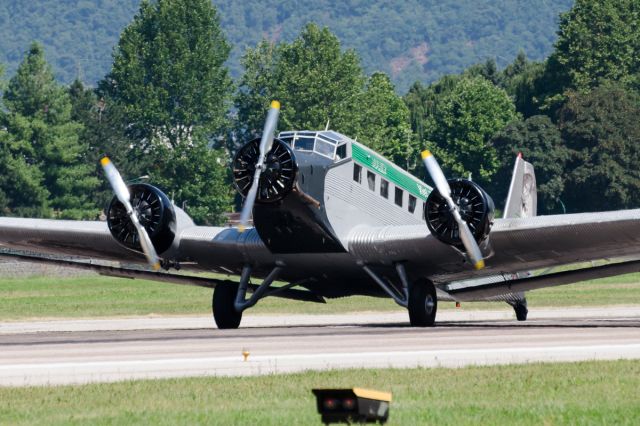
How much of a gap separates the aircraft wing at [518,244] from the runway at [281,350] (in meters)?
1.91

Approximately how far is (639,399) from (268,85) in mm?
133700

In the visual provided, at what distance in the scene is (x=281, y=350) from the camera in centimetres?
2612

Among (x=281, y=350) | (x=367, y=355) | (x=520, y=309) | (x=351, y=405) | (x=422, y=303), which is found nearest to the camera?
(x=351, y=405)

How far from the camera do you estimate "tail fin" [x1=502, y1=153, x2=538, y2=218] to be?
4078 cm

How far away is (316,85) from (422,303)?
10381 centimetres

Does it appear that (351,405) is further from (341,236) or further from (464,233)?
(341,236)

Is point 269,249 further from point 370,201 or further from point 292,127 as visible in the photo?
point 292,127

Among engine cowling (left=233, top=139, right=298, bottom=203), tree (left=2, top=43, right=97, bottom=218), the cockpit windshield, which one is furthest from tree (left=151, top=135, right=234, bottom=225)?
engine cowling (left=233, top=139, right=298, bottom=203)

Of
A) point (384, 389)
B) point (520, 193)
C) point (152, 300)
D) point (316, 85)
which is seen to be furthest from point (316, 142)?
point (316, 85)

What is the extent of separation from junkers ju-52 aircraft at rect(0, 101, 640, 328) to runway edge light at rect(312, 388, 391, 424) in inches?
637

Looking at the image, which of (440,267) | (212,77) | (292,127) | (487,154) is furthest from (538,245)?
(487,154)

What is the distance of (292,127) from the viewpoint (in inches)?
5157

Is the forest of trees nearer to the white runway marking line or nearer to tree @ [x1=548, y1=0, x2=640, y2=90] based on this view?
tree @ [x1=548, y1=0, x2=640, y2=90]

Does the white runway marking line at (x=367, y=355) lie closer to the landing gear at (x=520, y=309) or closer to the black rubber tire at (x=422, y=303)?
the black rubber tire at (x=422, y=303)
